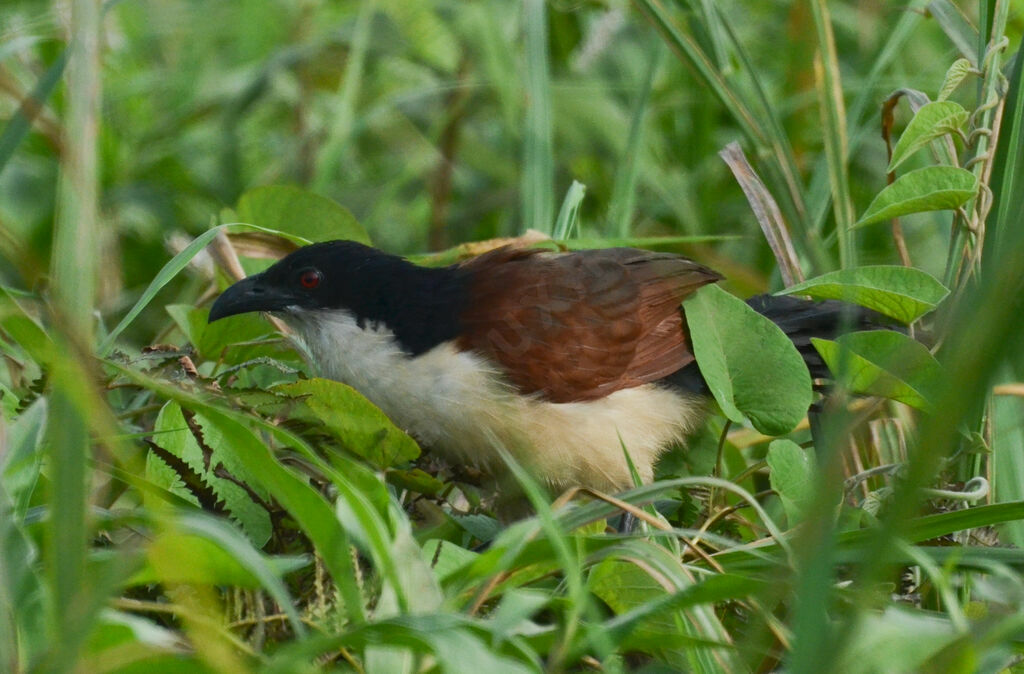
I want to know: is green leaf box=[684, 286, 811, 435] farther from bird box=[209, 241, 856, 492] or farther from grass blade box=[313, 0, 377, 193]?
grass blade box=[313, 0, 377, 193]

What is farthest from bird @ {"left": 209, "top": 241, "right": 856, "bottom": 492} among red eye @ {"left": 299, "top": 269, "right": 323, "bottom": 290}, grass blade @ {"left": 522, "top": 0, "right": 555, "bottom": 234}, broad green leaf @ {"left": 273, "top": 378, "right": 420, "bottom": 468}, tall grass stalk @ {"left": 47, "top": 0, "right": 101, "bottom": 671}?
tall grass stalk @ {"left": 47, "top": 0, "right": 101, "bottom": 671}

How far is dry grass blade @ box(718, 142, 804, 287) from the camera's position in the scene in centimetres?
234

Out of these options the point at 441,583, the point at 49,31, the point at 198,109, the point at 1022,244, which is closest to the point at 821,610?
the point at 1022,244

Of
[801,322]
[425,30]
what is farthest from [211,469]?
[425,30]

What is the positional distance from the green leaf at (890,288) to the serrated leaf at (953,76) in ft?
0.99

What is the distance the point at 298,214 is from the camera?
2.60 m

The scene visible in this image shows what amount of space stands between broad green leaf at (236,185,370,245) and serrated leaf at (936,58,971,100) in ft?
4.01

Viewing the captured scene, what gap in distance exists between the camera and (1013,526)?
1.85m

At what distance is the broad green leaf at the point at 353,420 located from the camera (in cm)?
184

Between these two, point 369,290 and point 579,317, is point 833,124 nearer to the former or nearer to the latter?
point 579,317

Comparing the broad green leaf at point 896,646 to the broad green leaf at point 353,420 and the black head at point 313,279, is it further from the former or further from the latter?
the black head at point 313,279

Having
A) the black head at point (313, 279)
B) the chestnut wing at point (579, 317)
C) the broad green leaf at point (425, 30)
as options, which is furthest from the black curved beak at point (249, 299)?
the broad green leaf at point (425, 30)

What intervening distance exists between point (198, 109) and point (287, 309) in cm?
213

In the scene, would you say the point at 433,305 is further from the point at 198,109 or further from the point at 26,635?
the point at 198,109
